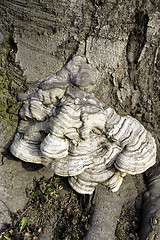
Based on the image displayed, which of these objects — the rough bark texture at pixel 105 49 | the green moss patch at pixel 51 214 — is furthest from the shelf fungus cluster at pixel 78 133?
the green moss patch at pixel 51 214

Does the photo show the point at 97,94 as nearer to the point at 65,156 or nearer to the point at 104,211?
the point at 65,156

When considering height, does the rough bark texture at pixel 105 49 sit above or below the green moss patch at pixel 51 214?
above

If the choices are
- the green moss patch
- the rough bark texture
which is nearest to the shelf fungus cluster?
the rough bark texture

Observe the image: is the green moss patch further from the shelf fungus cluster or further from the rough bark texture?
the shelf fungus cluster

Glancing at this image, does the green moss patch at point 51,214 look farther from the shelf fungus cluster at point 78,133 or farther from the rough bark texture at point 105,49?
the shelf fungus cluster at point 78,133

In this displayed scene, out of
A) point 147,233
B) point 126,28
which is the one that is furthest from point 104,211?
point 126,28

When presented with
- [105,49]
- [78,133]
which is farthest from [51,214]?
[105,49]
